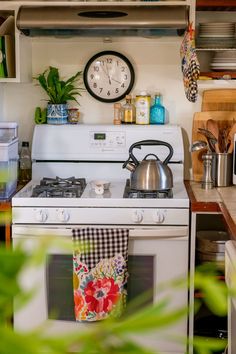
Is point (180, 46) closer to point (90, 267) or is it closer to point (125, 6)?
point (125, 6)

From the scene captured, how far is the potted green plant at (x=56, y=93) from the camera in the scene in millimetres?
3453

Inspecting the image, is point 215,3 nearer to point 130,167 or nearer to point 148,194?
point 130,167

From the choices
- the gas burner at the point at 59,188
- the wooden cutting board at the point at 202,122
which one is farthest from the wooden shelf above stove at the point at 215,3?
the gas burner at the point at 59,188

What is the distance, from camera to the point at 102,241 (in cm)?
283

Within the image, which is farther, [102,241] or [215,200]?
[215,200]

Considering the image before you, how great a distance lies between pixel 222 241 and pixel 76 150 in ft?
3.17

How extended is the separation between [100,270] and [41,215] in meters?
0.39

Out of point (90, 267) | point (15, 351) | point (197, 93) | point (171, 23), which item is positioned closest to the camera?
point (15, 351)

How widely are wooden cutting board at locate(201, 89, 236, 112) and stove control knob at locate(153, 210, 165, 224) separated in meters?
0.83

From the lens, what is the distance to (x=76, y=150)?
3.44 m

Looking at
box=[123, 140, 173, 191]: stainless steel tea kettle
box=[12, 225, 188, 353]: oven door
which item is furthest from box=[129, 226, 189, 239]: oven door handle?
box=[123, 140, 173, 191]: stainless steel tea kettle

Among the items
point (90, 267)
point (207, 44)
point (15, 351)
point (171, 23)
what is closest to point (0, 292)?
point (15, 351)

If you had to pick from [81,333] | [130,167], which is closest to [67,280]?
[130,167]

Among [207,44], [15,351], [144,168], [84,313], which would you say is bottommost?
[84,313]
